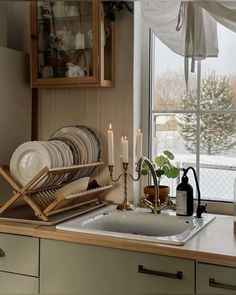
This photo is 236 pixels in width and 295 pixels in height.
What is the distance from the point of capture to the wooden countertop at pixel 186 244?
1.46 m

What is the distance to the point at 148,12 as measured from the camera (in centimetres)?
197

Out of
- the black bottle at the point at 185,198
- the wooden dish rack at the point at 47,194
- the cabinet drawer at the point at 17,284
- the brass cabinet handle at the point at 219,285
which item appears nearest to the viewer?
the brass cabinet handle at the point at 219,285

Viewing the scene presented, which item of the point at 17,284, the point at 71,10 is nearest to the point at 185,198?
the point at 17,284

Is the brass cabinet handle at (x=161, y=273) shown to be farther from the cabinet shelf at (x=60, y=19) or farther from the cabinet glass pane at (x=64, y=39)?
the cabinet shelf at (x=60, y=19)

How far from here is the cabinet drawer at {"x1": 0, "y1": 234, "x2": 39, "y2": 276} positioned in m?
1.75

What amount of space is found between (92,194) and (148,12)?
0.94 metres

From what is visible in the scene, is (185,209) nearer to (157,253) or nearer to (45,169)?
(157,253)

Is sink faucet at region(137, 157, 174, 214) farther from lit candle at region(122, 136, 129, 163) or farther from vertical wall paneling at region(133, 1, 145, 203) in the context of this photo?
vertical wall paneling at region(133, 1, 145, 203)

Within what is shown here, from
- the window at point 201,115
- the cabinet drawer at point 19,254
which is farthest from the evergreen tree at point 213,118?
the cabinet drawer at point 19,254

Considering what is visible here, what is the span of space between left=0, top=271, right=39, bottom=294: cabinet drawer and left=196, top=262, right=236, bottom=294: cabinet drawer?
69 cm

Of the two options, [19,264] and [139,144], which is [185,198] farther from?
[19,264]

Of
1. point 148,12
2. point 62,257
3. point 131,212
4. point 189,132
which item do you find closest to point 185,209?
point 131,212

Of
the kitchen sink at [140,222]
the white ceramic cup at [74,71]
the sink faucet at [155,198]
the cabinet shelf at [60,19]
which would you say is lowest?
the kitchen sink at [140,222]

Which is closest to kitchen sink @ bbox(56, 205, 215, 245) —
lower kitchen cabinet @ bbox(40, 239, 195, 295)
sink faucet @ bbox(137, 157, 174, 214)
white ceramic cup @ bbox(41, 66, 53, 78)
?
sink faucet @ bbox(137, 157, 174, 214)
